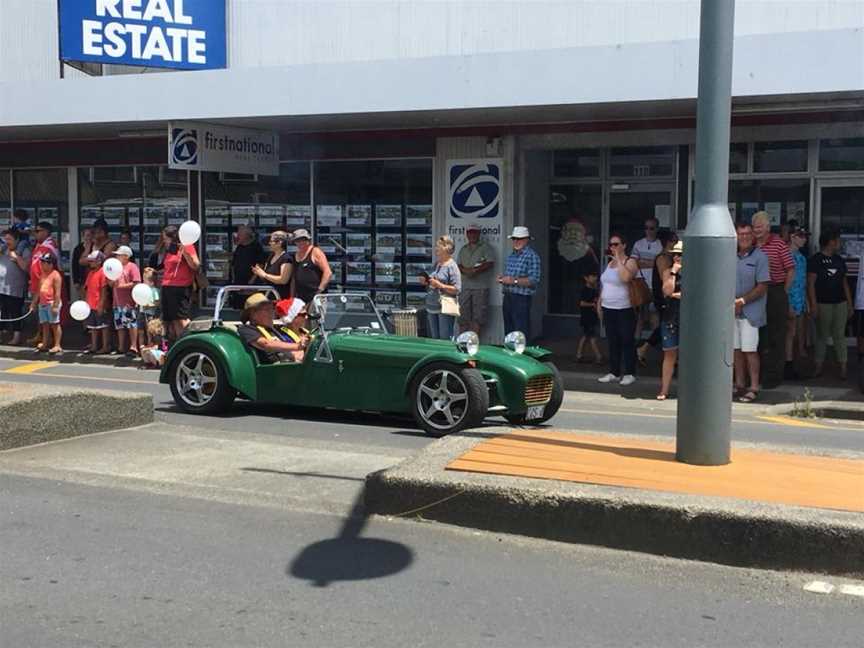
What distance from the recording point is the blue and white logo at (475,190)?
15.5m

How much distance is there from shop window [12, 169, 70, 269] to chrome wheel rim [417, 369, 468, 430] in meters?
13.2

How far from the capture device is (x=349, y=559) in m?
5.18

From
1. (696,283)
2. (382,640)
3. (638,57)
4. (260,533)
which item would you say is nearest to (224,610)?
(382,640)

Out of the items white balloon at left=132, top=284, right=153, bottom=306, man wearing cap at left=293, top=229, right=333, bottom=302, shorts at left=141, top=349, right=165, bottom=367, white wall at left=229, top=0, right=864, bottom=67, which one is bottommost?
shorts at left=141, top=349, right=165, bottom=367

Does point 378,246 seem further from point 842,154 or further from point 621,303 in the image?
point 842,154

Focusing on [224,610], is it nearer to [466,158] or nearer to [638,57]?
[638,57]

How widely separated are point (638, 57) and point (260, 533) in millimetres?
8577

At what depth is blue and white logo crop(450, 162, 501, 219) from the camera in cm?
1545

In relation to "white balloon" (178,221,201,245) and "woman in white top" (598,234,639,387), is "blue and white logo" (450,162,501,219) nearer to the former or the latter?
"woman in white top" (598,234,639,387)

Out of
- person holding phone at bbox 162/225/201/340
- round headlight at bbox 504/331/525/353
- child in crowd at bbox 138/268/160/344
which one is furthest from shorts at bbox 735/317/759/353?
child in crowd at bbox 138/268/160/344

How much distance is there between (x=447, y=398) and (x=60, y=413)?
3.13 meters

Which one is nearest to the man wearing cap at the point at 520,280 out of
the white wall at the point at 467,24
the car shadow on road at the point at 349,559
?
the white wall at the point at 467,24

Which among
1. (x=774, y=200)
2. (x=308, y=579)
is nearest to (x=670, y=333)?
(x=774, y=200)

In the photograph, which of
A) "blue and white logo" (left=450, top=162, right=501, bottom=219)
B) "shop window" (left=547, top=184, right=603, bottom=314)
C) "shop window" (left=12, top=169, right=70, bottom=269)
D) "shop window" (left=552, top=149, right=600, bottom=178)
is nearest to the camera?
"blue and white logo" (left=450, top=162, right=501, bottom=219)
